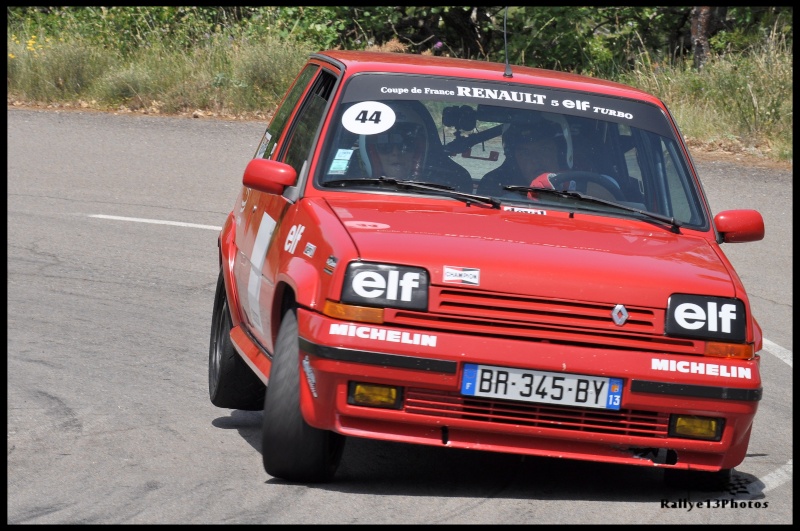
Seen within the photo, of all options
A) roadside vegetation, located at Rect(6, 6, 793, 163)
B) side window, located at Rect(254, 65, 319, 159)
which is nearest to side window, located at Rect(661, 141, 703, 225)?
side window, located at Rect(254, 65, 319, 159)

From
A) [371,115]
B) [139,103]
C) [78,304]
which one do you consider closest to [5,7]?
[139,103]

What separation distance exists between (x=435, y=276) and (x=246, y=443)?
5.33 ft

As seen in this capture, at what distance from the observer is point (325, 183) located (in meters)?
6.30

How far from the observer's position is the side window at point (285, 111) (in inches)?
298

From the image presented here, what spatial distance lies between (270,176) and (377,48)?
1541cm

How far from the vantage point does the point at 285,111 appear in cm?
775

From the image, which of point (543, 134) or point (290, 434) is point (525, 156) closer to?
point (543, 134)

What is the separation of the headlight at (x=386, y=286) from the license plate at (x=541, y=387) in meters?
0.33

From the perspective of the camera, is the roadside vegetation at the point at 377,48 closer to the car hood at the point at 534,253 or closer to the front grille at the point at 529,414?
the car hood at the point at 534,253

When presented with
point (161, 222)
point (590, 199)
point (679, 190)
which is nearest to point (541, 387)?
point (590, 199)

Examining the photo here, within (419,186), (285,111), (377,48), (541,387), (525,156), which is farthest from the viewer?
(377,48)

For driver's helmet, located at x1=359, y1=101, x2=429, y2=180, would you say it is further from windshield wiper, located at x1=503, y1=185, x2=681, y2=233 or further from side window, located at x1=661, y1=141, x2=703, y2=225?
side window, located at x1=661, y1=141, x2=703, y2=225

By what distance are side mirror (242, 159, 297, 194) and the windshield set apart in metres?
0.15

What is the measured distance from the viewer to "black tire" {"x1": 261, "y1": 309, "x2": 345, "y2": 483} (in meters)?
5.39
